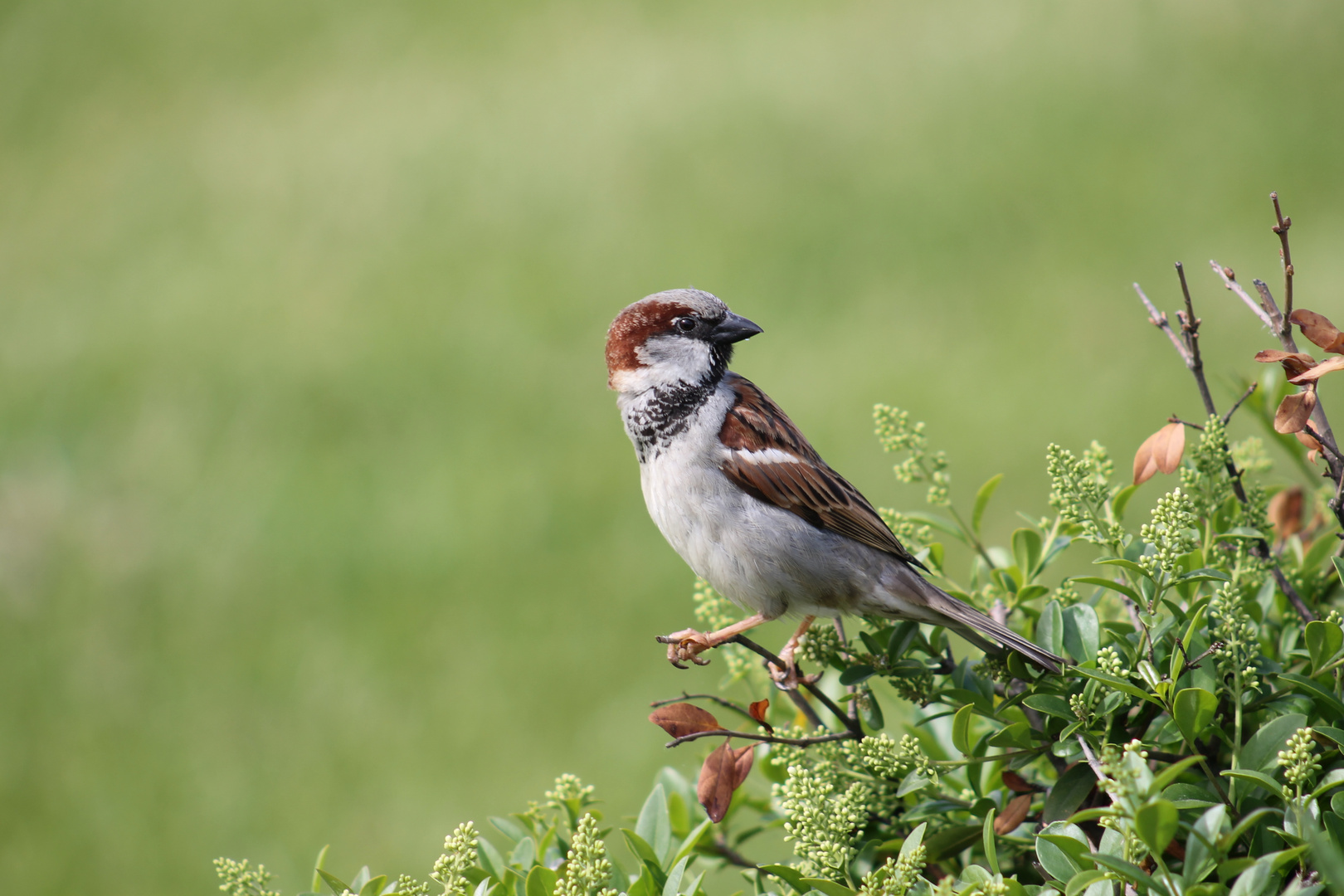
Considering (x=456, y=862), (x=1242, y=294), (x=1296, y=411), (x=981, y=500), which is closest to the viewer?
(x=456, y=862)

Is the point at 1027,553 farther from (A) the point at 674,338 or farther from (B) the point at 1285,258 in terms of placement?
(A) the point at 674,338

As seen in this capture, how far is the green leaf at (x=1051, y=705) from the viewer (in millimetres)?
1271

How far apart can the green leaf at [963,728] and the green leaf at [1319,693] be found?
12.8 inches

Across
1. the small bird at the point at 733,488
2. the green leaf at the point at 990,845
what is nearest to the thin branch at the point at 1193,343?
the small bird at the point at 733,488

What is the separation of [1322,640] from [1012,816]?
429 mm

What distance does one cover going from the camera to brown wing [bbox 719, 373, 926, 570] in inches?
75.8

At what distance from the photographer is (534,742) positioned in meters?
3.93

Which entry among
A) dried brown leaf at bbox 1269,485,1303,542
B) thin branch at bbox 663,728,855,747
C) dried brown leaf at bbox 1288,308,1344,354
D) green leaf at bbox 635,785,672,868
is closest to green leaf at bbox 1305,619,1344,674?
dried brown leaf at bbox 1288,308,1344,354

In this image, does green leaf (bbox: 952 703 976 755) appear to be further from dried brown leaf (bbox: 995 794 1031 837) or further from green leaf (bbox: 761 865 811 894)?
green leaf (bbox: 761 865 811 894)

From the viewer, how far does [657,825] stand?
1440mm

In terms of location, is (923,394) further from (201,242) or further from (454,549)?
(201,242)

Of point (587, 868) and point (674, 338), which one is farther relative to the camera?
point (674, 338)

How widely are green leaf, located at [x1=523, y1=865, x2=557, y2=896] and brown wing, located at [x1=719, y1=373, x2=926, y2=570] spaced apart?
88cm

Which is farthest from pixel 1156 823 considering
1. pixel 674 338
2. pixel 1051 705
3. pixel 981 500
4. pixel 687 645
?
pixel 674 338
